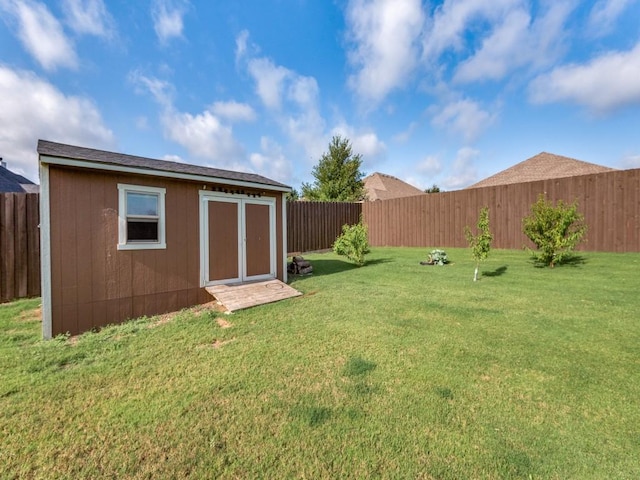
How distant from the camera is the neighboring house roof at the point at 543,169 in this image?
15789 millimetres

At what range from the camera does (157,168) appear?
15.7 feet

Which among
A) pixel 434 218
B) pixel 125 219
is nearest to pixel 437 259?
pixel 434 218

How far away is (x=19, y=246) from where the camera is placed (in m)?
5.66

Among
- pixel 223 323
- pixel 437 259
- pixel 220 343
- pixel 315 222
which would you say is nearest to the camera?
pixel 220 343

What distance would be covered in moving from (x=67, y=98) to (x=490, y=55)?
16876 mm

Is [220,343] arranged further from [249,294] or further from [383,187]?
[383,187]

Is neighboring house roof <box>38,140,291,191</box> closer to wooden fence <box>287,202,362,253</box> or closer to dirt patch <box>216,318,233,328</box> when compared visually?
dirt patch <box>216,318,233,328</box>

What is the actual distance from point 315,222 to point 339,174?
10.8 meters

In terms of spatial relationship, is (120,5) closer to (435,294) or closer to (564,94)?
(435,294)

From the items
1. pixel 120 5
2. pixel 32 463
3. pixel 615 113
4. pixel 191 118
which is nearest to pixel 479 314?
pixel 32 463

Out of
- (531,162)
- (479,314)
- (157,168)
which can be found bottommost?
(479,314)

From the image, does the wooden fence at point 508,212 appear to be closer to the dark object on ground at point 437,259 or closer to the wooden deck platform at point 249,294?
the dark object on ground at point 437,259

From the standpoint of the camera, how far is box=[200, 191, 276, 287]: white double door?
18.1 ft

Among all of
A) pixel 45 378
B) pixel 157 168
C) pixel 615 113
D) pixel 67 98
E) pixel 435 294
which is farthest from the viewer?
pixel 615 113
